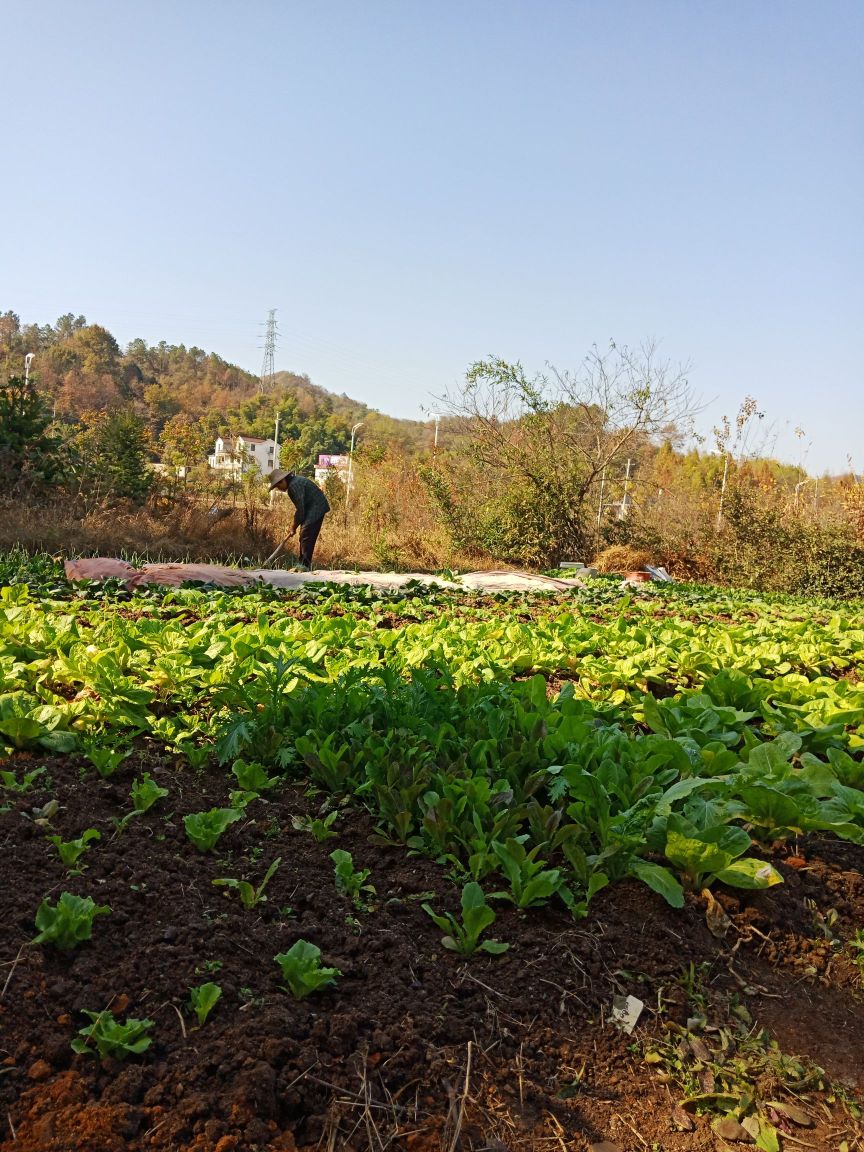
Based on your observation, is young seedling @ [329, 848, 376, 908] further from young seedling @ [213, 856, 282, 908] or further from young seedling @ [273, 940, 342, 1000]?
young seedling @ [273, 940, 342, 1000]

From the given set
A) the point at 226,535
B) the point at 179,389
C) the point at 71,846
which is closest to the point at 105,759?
the point at 71,846

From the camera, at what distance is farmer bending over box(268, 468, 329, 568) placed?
13219 millimetres

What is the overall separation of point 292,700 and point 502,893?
4.14 feet

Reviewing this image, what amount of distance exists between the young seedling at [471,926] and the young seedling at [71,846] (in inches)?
34.2

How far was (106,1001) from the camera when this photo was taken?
163 centimetres

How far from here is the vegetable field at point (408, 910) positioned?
1.51 m

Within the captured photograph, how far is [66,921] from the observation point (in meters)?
1.76

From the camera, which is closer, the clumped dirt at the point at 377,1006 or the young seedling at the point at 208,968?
the clumped dirt at the point at 377,1006

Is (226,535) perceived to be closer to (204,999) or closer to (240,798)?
(240,798)

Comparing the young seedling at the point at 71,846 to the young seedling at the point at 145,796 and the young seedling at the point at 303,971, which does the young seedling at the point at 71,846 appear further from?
the young seedling at the point at 303,971

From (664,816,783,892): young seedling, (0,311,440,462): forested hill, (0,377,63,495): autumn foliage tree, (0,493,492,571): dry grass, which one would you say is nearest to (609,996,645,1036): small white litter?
(664,816,783,892): young seedling

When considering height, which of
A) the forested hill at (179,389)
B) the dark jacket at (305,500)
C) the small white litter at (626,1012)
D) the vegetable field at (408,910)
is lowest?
the small white litter at (626,1012)

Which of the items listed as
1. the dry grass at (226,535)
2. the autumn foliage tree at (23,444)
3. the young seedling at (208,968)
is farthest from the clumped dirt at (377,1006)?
the autumn foliage tree at (23,444)

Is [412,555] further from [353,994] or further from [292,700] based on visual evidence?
[353,994]
